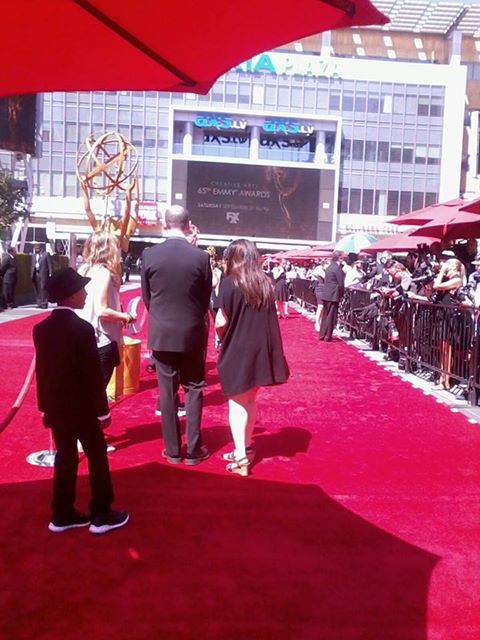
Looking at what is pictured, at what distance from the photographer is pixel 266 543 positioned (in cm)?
399

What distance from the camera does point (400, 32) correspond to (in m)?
76.1

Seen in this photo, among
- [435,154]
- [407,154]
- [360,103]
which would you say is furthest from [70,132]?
[435,154]

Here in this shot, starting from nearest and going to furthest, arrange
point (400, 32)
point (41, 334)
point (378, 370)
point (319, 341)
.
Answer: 1. point (41, 334)
2. point (378, 370)
3. point (319, 341)
4. point (400, 32)

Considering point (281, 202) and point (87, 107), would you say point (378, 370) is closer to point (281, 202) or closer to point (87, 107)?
point (281, 202)

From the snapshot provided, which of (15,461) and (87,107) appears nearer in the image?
(15,461)

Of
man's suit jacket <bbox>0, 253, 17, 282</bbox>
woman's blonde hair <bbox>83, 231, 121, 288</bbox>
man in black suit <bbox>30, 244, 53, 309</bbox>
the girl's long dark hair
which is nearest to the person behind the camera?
the girl's long dark hair

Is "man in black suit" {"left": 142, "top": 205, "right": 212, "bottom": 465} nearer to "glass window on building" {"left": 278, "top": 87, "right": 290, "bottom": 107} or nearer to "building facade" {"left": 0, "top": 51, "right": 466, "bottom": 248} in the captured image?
"building facade" {"left": 0, "top": 51, "right": 466, "bottom": 248}

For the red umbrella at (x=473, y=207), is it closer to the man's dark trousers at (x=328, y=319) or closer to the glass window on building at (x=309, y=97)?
the man's dark trousers at (x=328, y=319)

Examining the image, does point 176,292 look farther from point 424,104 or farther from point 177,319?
point 424,104

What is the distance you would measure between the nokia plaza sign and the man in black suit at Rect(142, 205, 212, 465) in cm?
6499

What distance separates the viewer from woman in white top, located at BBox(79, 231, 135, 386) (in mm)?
5508

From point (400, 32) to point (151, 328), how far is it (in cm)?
7886

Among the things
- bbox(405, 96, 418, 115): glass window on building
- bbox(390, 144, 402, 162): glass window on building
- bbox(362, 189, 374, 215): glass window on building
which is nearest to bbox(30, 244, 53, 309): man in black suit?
bbox(362, 189, 374, 215): glass window on building

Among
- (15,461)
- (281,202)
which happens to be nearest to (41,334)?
(15,461)
